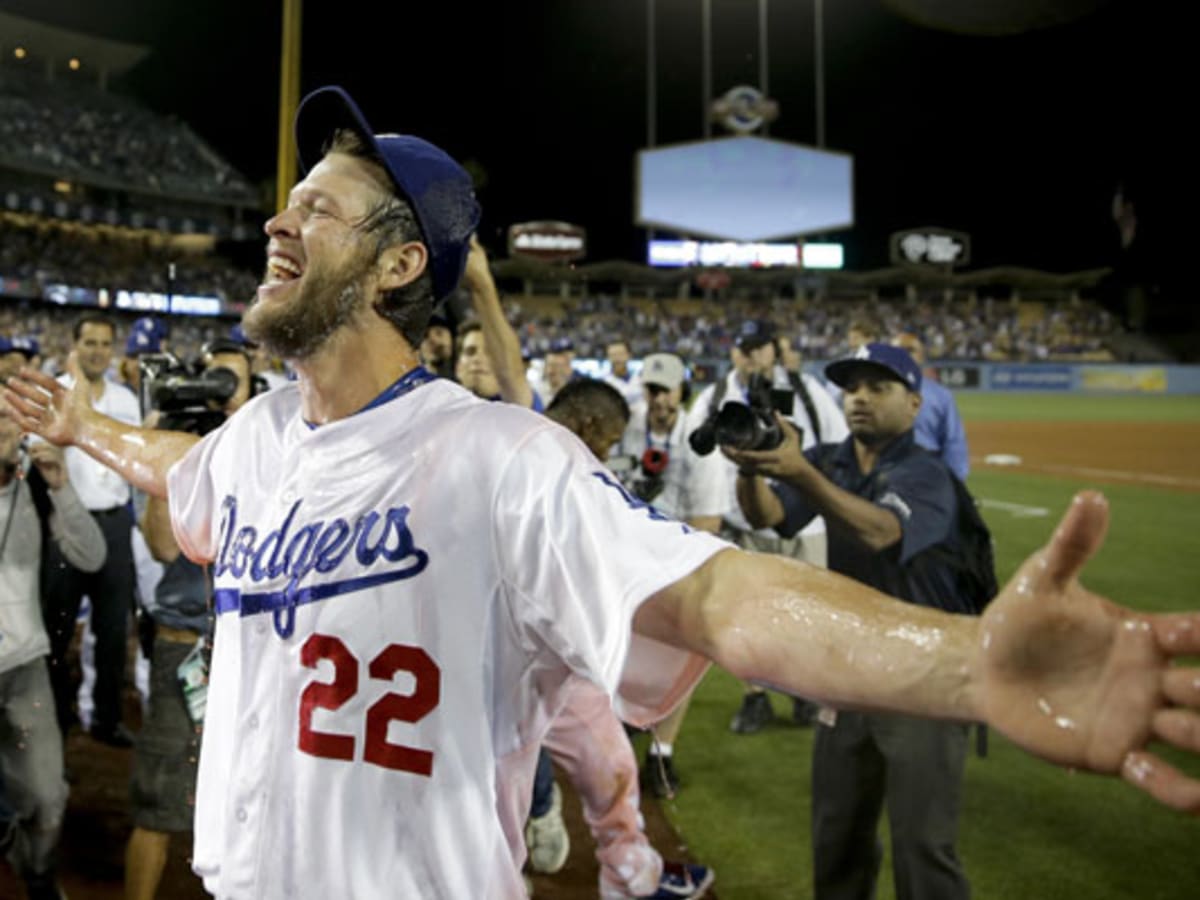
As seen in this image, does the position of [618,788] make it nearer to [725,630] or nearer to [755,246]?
[725,630]

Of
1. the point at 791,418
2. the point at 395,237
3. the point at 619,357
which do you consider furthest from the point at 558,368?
the point at 395,237

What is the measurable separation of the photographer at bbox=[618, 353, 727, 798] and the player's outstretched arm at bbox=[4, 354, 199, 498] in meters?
3.02

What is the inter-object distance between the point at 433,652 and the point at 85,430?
1484mm

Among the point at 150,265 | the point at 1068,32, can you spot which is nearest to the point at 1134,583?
the point at 1068,32

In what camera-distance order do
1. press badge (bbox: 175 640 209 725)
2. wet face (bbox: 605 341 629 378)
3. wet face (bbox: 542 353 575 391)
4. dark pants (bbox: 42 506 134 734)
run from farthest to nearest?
wet face (bbox: 605 341 629 378), wet face (bbox: 542 353 575 391), dark pants (bbox: 42 506 134 734), press badge (bbox: 175 640 209 725)

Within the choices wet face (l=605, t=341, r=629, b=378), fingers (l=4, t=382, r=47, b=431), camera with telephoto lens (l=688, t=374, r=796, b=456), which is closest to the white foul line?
wet face (l=605, t=341, r=629, b=378)

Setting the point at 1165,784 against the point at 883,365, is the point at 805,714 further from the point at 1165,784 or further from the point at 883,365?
the point at 1165,784

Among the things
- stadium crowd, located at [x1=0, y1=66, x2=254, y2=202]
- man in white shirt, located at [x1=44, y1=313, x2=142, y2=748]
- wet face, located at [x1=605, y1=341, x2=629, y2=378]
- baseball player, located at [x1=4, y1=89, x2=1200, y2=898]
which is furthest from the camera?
stadium crowd, located at [x1=0, y1=66, x2=254, y2=202]

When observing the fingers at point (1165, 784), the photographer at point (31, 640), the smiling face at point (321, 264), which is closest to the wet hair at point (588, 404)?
the photographer at point (31, 640)

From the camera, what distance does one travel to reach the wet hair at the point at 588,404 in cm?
404

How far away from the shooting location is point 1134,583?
29.4 ft

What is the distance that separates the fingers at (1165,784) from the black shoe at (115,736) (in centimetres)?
578

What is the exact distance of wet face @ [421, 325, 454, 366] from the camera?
18.9 feet

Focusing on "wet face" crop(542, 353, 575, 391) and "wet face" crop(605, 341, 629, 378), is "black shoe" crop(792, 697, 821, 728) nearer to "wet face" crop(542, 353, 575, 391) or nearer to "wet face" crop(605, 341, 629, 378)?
"wet face" crop(542, 353, 575, 391)
